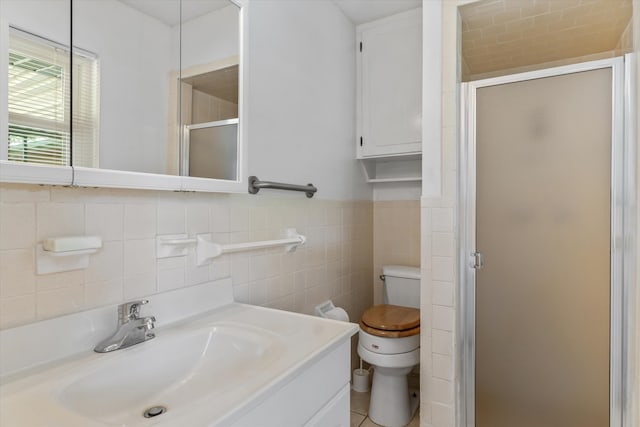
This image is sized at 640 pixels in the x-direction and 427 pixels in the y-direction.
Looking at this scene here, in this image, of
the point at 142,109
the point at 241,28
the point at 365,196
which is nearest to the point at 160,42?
the point at 142,109

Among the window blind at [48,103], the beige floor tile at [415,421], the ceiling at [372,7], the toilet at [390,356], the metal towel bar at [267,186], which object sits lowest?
the beige floor tile at [415,421]

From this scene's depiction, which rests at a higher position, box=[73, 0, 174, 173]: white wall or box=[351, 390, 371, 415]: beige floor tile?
box=[73, 0, 174, 173]: white wall

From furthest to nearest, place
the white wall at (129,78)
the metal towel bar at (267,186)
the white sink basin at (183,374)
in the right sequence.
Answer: the metal towel bar at (267,186) → the white wall at (129,78) → the white sink basin at (183,374)

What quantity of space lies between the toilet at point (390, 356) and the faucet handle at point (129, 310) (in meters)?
1.27

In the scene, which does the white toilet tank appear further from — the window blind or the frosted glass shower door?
the window blind

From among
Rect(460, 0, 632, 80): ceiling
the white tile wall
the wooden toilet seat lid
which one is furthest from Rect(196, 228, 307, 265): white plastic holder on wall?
Rect(460, 0, 632, 80): ceiling

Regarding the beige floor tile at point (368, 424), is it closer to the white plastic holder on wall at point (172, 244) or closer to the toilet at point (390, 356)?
the toilet at point (390, 356)

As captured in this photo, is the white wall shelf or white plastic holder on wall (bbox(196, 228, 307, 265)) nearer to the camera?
white plastic holder on wall (bbox(196, 228, 307, 265))

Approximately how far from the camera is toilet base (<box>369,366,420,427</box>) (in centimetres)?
196

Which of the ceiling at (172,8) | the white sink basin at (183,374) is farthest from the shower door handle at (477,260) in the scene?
the ceiling at (172,8)

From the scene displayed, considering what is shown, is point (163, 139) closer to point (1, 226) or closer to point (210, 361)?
point (1, 226)

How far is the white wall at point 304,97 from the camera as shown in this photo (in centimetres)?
161

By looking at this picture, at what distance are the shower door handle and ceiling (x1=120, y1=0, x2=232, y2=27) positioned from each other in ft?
4.99

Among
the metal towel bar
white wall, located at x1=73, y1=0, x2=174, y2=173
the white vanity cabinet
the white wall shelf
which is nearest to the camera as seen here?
the white vanity cabinet
